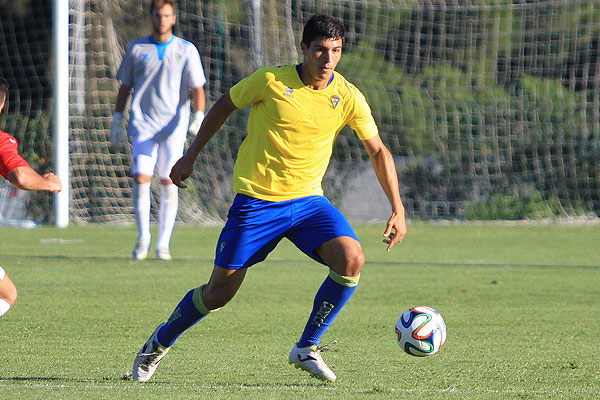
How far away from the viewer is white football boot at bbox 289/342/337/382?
4430 mm

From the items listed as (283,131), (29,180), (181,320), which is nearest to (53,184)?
(29,180)

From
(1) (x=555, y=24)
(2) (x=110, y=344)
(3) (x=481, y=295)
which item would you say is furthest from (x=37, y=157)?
(2) (x=110, y=344)

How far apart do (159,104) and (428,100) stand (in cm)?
973

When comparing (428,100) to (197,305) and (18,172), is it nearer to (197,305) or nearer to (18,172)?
(197,305)

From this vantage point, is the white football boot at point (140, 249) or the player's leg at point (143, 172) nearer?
the player's leg at point (143, 172)

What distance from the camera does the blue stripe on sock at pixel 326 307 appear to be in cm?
465

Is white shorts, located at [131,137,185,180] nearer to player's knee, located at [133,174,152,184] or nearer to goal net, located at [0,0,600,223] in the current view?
player's knee, located at [133,174,152,184]

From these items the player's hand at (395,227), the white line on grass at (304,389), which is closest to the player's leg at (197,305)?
the white line on grass at (304,389)

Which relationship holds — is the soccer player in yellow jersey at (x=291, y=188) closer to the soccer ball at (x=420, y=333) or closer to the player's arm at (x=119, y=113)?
the soccer ball at (x=420, y=333)

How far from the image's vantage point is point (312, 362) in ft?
14.6

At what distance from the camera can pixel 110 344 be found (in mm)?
5406

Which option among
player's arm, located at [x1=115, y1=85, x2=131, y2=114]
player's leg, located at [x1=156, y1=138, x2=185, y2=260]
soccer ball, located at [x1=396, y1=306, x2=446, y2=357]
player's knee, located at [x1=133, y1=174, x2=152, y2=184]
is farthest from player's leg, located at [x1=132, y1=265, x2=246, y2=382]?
player's arm, located at [x1=115, y1=85, x2=131, y2=114]

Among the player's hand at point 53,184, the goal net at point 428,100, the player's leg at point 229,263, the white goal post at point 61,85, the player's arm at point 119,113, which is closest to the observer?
the player's hand at point 53,184

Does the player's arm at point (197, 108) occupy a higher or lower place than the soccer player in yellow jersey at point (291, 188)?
lower
